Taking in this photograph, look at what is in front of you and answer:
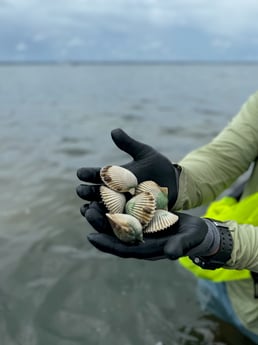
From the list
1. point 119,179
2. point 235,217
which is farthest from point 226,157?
point 119,179

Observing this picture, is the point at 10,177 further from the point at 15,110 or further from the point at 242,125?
the point at 15,110

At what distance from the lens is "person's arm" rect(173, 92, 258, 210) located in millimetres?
3479

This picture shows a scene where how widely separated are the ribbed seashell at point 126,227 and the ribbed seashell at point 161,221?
0.24 ft

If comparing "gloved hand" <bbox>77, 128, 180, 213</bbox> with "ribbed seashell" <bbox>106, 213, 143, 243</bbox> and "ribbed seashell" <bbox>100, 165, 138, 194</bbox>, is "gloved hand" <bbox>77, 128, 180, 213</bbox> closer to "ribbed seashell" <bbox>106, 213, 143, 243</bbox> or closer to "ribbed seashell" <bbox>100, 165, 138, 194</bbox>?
"ribbed seashell" <bbox>100, 165, 138, 194</bbox>

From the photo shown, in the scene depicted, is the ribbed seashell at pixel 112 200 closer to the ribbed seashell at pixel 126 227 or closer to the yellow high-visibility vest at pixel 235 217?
the ribbed seashell at pixel 126 227

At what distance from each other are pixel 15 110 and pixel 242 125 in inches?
907

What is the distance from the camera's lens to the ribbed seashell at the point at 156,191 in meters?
2.80

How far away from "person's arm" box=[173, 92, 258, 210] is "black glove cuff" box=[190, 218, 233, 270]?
2.29ft

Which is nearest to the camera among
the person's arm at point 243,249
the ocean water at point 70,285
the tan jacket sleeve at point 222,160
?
the person's arm at point 243,249

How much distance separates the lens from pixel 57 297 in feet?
16.6

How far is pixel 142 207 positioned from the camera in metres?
2.63

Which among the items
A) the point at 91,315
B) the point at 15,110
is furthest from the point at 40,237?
the point at 15,110

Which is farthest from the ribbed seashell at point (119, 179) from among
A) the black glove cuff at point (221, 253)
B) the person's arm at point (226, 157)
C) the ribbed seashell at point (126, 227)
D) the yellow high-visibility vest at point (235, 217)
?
the yellow high-visibility vest at point (235, 217)

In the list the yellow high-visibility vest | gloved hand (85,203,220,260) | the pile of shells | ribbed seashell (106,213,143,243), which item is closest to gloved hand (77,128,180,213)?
the pile of shells
